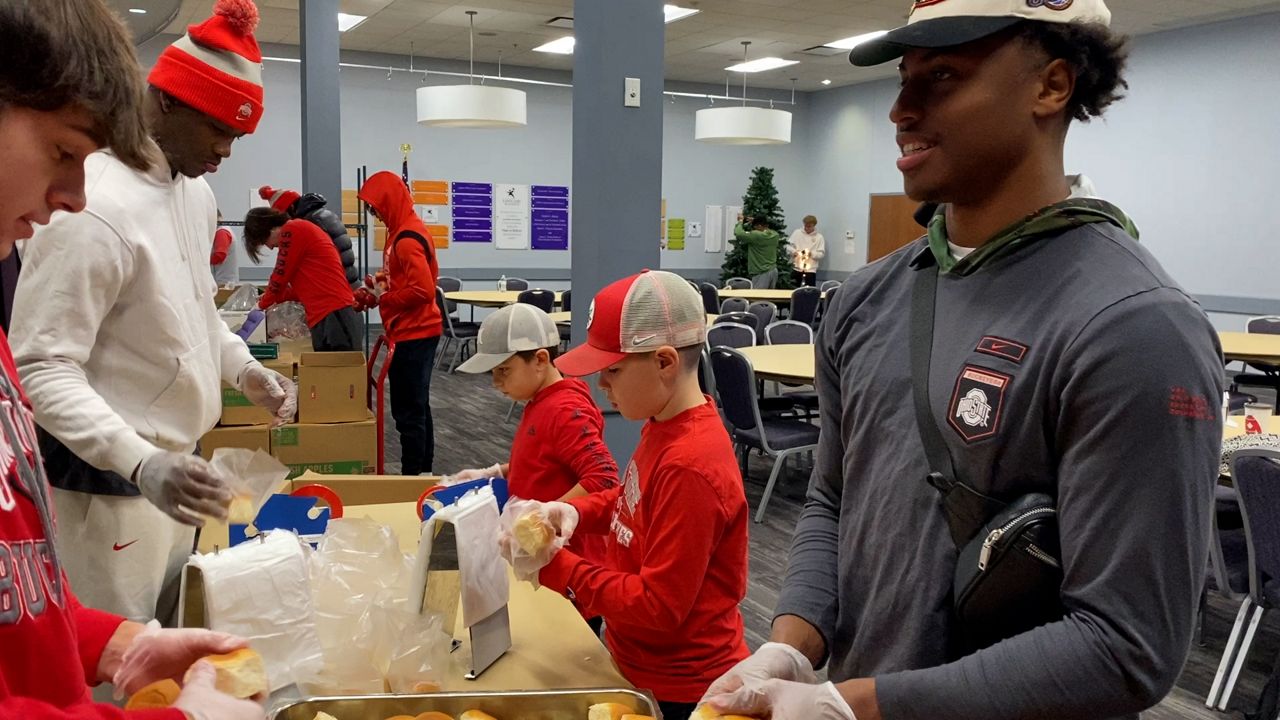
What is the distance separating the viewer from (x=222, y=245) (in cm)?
837

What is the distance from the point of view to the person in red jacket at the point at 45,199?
779 mm

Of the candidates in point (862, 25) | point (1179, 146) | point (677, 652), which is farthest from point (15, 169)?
point (1179, 146)

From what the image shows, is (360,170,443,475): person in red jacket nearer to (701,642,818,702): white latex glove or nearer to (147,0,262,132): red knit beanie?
(147,0,262,132): red knit beanie

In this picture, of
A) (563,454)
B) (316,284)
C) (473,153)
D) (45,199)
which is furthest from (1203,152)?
(45,199)

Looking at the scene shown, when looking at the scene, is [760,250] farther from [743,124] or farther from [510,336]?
[510,336]

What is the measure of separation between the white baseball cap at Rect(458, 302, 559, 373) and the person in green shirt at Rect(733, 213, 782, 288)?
37.1 feet

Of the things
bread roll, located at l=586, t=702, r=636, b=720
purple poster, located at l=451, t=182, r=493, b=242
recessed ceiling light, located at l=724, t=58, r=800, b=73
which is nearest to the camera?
bread roll, located at l=586, t=702, r=636, b=720

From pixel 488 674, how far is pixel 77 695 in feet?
2.53

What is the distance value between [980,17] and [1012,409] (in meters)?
0.42

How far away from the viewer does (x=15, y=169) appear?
2.62 feet

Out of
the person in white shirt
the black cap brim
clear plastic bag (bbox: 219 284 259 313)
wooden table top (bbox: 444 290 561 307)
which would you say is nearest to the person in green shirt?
the person in white shirt

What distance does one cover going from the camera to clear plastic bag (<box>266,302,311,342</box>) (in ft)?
18.6

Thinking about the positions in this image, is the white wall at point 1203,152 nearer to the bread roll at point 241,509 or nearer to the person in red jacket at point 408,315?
the person in red jacket at point 408,315

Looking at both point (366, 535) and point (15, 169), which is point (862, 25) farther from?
point (15, 169)
